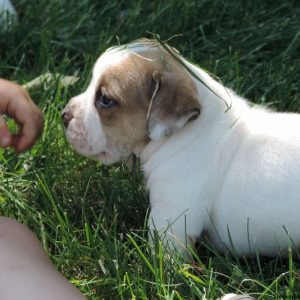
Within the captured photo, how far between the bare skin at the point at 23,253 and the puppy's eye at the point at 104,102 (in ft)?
1.09

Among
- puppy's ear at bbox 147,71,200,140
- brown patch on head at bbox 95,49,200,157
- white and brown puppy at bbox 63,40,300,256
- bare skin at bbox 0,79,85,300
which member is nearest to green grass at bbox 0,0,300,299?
white and brown puppy at bbox 63,40,300,256

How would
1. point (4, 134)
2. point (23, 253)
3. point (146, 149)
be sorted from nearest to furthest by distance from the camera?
point (23, 253), point (4, 134), point (146, 149)

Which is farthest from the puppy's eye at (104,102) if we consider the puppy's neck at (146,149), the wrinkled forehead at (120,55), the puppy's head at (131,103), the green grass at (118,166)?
the green grass at (118,166)

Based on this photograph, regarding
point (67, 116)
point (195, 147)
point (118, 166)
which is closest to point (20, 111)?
point (67, 116)

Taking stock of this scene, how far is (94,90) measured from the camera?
3.56m

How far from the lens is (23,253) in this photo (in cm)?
316

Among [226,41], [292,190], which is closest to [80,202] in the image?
[292,190]

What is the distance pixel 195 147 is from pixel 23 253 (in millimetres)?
942

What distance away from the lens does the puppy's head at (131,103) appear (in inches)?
133

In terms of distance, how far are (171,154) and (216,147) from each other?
0.72 feet

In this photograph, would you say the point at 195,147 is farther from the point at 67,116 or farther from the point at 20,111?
the point at 20,111

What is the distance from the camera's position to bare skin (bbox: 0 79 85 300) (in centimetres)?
294

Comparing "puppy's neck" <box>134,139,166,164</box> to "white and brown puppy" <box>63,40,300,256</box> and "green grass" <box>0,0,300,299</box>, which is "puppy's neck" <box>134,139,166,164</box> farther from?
"green grass" <box>0,0,300,299</box>

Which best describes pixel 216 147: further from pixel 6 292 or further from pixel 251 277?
pixel 6 292
